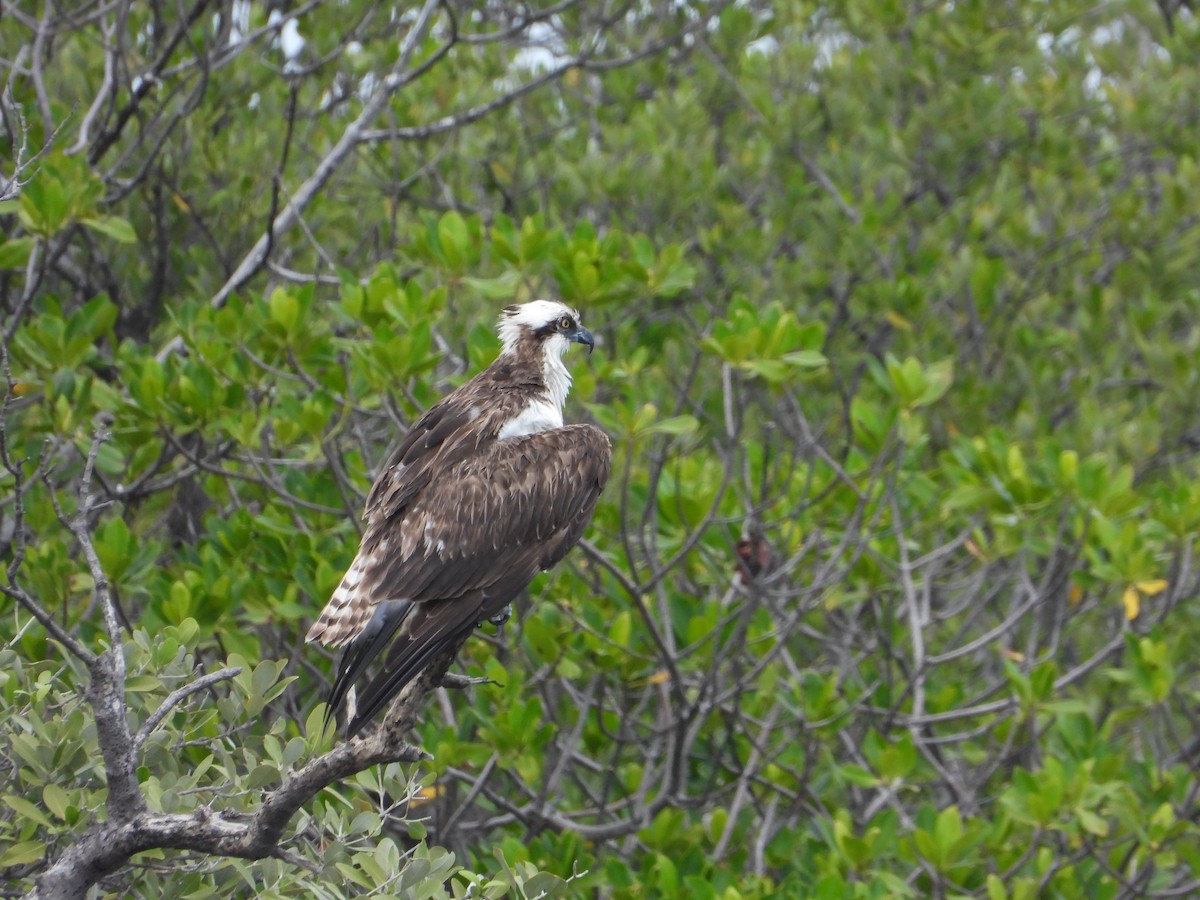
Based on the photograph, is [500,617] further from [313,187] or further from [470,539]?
[313,187]

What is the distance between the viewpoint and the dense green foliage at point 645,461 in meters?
5.71

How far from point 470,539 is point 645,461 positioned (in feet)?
10.6

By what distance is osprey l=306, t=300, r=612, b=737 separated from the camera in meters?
4.50

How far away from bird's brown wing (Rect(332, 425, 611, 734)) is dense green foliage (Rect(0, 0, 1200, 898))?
20.0 inches

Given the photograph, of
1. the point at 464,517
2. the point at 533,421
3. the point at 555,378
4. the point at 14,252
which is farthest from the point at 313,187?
the point at 464,517

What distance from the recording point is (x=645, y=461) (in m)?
8.01

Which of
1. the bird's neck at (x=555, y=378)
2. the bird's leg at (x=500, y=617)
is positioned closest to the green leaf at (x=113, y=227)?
the bird's neck at (x=555, y=378)

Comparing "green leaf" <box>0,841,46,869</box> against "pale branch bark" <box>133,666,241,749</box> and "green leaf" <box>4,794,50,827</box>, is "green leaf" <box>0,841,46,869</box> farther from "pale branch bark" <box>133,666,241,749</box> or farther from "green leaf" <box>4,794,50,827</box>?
"pale branch bark" <box>133,666,241,749</box>

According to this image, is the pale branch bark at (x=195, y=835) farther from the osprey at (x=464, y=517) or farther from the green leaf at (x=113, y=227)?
the green leaf at (x=113, y=227)

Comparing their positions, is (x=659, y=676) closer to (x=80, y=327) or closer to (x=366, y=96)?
(x=80, y=327)

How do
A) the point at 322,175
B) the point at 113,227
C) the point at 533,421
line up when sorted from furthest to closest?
the point at 322,175
the point at 113,227
the point at 533,421

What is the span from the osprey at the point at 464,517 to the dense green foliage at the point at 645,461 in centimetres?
43

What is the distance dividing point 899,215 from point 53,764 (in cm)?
782

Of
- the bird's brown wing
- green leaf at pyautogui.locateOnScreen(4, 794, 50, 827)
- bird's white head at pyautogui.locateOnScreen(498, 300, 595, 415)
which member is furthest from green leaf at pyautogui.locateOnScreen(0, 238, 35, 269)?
green leaf at pyautogui.locateOnScreen(4, 794, 50, 827)
